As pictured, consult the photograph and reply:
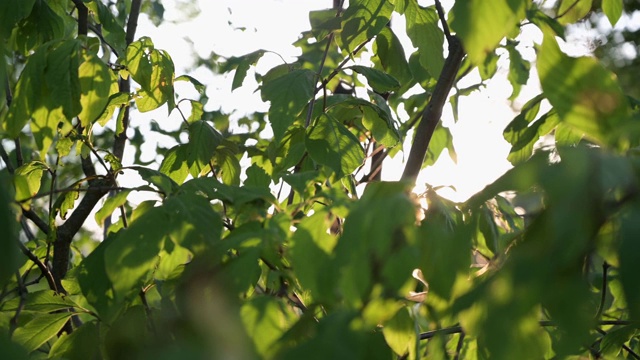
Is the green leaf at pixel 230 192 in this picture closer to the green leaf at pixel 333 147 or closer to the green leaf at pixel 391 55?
the green leaf at pixel 333 147

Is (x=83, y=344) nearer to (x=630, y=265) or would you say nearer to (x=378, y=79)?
(x=378, y=79)

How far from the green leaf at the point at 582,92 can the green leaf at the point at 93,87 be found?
26.7 inches

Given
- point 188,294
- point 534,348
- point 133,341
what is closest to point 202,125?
point 133,341

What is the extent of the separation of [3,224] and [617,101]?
54 cm

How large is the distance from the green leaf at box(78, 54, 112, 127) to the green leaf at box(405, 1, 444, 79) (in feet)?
1.98

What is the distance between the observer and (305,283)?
70 cm

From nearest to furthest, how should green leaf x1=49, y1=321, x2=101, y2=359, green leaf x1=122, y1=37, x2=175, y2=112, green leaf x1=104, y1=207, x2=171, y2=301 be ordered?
green leaf x1=104, y1=207, x2=171, y2=301 → green leaf x1=49, y1=321, x2=101, y2=359 → green leaf x1=122, y1=37, x2=175, y2=112

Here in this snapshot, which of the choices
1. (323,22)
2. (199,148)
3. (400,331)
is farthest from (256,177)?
(400,331)

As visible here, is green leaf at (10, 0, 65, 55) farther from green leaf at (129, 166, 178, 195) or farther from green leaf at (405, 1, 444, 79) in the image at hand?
green leaf at (405, 1, 444, 79)

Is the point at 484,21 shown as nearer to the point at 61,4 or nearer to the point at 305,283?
the point at 305,283

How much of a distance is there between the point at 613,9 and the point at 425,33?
1.12ft

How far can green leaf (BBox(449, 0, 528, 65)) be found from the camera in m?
0.61

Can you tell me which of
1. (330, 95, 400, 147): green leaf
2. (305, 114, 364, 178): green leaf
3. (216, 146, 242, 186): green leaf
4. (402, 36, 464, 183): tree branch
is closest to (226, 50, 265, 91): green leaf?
(216, 146, 242, 186): green leaf

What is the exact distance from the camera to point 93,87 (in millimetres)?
1100
